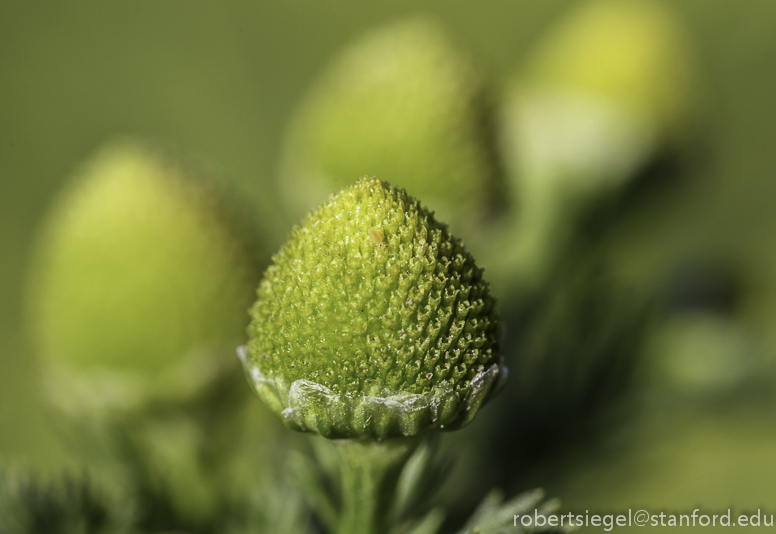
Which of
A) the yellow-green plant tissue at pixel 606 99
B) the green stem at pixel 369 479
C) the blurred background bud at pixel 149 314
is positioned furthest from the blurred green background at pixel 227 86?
the green stem at pixel 369 479

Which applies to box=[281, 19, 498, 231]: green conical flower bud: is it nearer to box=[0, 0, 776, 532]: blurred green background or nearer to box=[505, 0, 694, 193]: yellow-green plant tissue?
box=[505, 0, 694, 193]: yellow-green plant tissue

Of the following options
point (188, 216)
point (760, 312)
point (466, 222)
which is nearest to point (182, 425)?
point (188, 216)

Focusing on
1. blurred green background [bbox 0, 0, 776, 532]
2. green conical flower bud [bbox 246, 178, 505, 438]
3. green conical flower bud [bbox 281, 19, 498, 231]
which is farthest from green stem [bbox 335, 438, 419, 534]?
blurred green background [bbox 0, 0, 776, 532]

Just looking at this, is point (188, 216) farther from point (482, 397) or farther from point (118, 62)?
point (118, 62)

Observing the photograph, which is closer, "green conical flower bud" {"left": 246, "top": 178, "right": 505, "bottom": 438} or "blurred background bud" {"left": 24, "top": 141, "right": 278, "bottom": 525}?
"green conical flower bud" {"left": 246, "top": 178, "right": 505, "bottom": 438}

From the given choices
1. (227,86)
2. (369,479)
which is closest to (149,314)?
(369,479)
